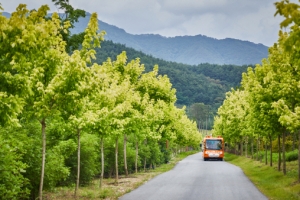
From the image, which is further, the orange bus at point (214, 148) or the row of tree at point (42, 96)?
the orange bus at point (214, 148)

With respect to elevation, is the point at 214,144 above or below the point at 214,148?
above

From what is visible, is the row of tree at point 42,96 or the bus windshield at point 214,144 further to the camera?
the bus windshield at point 214,144

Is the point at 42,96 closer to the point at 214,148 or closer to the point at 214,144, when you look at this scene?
the point at 214,144

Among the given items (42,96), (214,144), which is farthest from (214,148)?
(42,96)

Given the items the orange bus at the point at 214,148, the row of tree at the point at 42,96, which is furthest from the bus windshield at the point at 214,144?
the row of tree at the point at 42,96

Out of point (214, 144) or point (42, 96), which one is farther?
point (214, 144)

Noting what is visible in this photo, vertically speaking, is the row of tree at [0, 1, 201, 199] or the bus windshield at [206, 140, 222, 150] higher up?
the row of tree at [0, 1, 201, 199]

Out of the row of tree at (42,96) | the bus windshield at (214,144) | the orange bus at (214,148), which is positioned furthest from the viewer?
the orange bus at (214,148)

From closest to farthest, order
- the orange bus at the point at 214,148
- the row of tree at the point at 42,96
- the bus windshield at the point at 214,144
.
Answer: the row of tree at the point at 42,96
the bus windshield at the point at 214,144
the orange bus at the point at 214,148

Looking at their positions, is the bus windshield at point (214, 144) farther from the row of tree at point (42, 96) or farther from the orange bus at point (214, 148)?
the row of tree at point (42, 96)

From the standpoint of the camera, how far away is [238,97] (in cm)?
5078

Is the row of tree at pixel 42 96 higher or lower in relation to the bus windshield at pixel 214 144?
higher

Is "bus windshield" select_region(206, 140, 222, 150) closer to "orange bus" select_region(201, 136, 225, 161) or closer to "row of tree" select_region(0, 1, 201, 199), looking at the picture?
"orange bus" select_region(201, 136, 225, 161)

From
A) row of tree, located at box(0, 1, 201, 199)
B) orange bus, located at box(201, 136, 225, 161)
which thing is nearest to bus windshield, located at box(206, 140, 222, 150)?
orange bus, located at box(201, 136, 225, 161)
